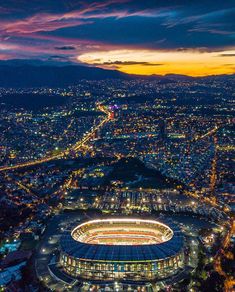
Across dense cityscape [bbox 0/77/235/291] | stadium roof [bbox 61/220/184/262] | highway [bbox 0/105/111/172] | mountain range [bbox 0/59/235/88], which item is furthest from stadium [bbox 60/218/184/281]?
mountain range [bbox 0/59/235/88]

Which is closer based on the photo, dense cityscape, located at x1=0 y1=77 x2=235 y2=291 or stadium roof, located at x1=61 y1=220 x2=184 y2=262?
stadium roof, located at x1=61 y1=220 x2=184 y2=262

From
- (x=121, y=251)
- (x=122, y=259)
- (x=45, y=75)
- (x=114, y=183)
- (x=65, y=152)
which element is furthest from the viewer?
(x=45, y=75)

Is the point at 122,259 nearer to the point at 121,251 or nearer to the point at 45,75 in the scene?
the point at 121,251

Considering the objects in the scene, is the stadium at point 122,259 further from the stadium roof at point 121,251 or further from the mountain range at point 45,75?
the mountain range at point 45,75

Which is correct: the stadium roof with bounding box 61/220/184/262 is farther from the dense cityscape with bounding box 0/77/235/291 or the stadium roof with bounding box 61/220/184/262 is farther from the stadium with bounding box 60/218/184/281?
the dense cityscape with bounding box 0/77/235/291

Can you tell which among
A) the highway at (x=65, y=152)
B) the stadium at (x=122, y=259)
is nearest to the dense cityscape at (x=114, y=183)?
the highway at (x=65, y=152)

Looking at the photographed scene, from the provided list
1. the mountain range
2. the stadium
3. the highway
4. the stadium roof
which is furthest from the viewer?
the mountain range

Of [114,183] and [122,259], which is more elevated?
[122,259]

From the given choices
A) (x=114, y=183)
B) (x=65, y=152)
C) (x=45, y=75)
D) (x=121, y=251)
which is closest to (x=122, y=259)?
(x=121, y=251)

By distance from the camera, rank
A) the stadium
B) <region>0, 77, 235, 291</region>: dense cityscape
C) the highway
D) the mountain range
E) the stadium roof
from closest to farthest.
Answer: the stadium
the stadium roof
<region>0, 77, 235, 291</region>: dense cityscape
the highway
the mountain range

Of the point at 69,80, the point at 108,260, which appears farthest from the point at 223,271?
the point at 69,80

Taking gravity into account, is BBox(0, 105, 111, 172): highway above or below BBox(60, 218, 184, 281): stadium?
below

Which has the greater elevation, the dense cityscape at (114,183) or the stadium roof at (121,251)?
the stadium roof at (121,251)
